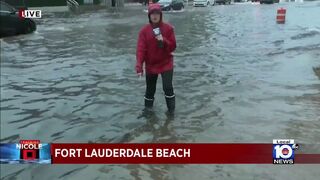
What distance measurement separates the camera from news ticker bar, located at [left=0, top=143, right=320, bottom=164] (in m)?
5.17

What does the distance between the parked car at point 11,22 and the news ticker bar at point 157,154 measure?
59.1 ft

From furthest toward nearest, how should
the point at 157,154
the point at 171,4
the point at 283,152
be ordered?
the point at 171,4, the point at 157,154, the point at 283,152

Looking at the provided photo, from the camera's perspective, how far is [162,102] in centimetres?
986

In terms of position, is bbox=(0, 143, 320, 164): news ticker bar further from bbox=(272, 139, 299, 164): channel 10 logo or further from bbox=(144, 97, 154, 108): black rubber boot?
bbox=(144, 97, 154, 108): black rubber boot

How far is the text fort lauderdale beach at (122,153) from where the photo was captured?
5.17 m

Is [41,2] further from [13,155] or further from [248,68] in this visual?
[13,155]

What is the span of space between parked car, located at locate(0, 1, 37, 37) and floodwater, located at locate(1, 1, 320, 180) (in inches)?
174

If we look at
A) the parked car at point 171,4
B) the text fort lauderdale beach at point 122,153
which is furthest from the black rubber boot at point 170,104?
the parked car at point 171,4

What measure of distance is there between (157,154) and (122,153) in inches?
16.5

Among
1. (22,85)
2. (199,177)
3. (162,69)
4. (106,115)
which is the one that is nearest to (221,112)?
(162,69)

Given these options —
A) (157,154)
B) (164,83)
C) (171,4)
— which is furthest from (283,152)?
(171,4)

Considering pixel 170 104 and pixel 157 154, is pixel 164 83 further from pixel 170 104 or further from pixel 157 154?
pixel 157 154

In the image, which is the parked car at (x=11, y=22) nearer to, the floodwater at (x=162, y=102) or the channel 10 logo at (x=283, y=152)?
the floodwater at (x=162, y=102)

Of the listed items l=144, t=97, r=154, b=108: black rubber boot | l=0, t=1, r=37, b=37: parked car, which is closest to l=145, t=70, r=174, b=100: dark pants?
l=144, t=97, r=154, b=108: black rubber boot
